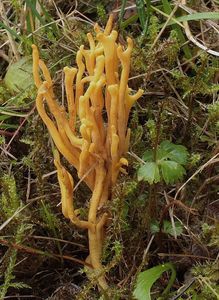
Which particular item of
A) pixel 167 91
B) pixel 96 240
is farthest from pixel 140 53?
pixel 96 240

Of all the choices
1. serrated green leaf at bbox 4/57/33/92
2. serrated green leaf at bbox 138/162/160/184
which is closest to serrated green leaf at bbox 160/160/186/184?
serrated green leaf at bbox 138/162/160/184

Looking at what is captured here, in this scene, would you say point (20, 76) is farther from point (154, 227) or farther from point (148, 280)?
point (148, 280)

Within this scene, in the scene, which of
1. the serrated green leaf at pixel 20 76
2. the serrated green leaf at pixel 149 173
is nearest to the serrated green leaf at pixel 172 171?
the serrated green leaf at pixel 149 173

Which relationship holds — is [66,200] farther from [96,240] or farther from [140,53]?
[140,53]

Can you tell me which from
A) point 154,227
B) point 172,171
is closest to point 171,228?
point 154,227

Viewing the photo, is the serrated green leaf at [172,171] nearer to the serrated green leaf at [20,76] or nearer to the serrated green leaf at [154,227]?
the serrated green leaf at [154,227]

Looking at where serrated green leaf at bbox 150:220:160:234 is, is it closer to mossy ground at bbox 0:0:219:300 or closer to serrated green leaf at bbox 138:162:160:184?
mossy ground at bbox 0:0:219:300
